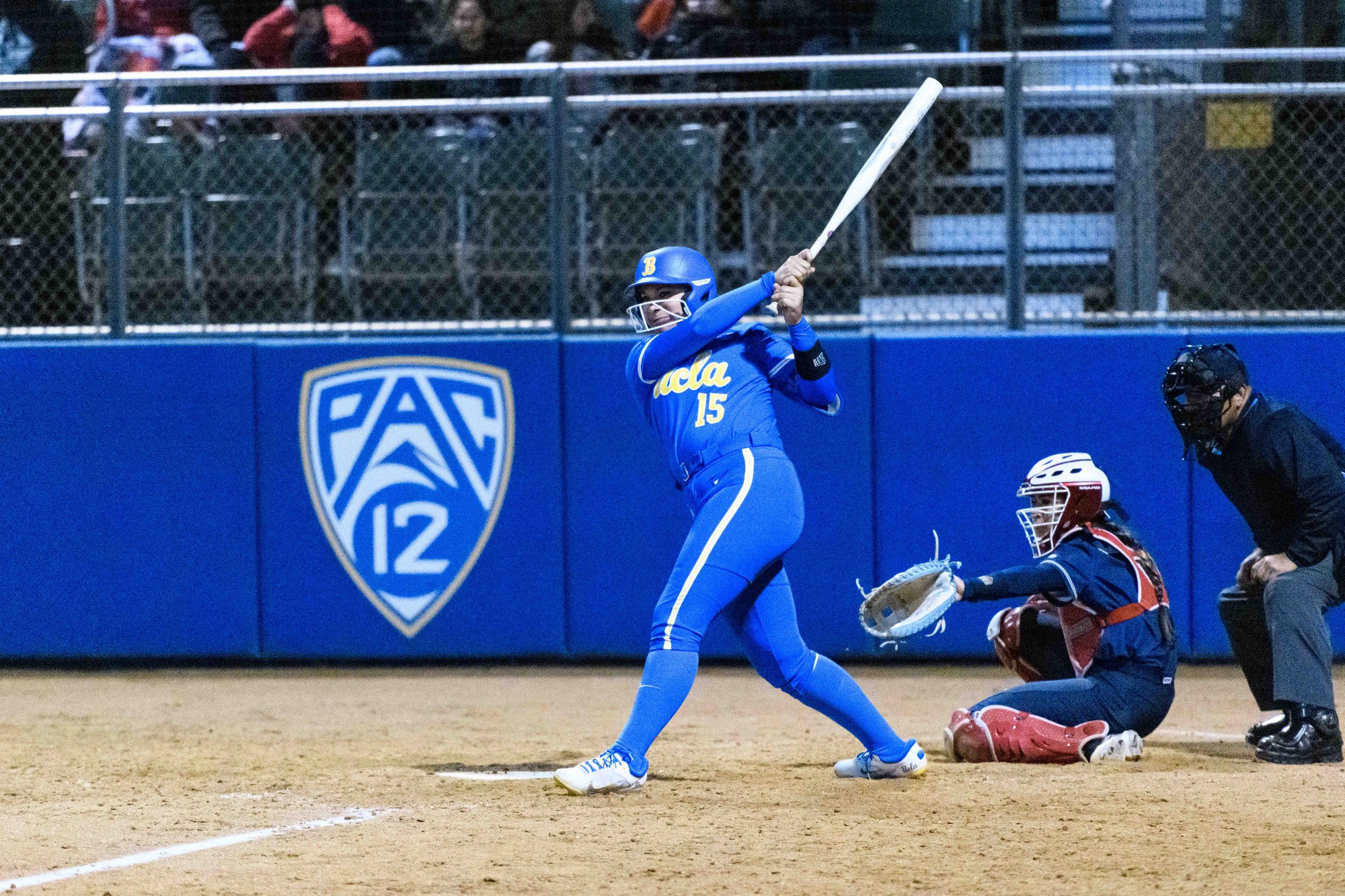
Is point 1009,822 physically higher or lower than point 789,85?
lower

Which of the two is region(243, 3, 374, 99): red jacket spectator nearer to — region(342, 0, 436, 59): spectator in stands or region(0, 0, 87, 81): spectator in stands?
region(342, 0, 436, 59): spectator in stands

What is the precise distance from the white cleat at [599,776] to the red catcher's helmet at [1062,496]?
1774 mm

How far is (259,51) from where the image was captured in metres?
9.53

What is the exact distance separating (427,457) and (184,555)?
4.38ft

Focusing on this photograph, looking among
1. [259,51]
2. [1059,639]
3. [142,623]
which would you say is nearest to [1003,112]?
[1059,639]

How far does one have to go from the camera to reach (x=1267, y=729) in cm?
602

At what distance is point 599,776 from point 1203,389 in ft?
8.29

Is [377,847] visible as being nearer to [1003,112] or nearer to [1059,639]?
[1059,639]

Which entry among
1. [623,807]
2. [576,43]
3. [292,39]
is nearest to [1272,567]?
[623,807]

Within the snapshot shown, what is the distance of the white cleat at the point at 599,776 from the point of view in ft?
17.1

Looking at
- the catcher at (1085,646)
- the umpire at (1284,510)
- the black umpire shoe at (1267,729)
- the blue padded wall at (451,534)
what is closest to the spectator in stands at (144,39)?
the blue padded wall at (451,534)

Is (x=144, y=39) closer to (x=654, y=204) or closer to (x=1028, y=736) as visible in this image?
(x=654, y=204)

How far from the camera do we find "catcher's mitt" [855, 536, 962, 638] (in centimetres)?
559

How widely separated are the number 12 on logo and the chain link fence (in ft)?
10.0
